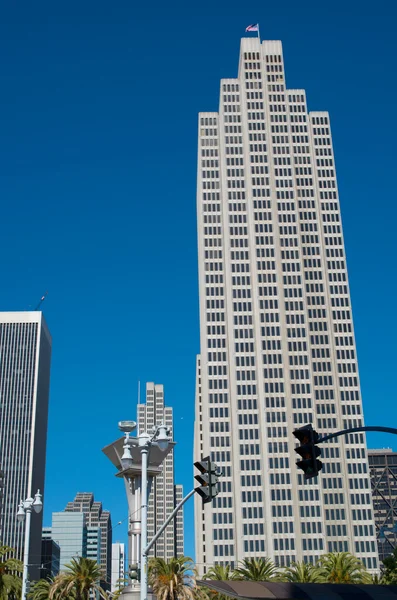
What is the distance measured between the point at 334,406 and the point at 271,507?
24.2 m

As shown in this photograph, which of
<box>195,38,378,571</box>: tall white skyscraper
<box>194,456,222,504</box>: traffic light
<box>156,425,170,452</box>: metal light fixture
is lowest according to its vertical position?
<box>194,456,222,504</box>: traffic light

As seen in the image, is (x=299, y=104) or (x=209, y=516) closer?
(x=209, y=516)

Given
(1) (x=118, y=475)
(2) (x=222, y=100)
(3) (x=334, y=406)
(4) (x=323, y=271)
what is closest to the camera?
(1) (x=118, y=475)

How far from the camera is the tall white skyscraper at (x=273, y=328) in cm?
14725

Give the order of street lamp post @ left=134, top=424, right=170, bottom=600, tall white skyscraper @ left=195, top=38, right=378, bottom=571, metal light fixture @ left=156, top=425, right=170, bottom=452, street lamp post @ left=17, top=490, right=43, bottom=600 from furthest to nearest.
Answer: tall white skyscraper @ left=195, top=38, right=378, bottom=571 < street lamp post @ left=17, top=490, right=43, bottom=600 < street lamp post @ left=134, top=424, right=170, bottom=600 < metal light fixture @ left=156, top=425, right=170, bottom=452

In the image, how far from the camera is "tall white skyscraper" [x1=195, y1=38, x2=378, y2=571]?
147m

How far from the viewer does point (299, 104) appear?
586 feet

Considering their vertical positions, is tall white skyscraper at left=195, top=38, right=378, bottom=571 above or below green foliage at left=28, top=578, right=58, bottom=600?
above

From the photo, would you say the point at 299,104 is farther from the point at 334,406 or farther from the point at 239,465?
the point at 239,465

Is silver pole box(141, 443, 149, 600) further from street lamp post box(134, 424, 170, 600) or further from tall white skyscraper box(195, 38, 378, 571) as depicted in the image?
tall white skyscraper box(195, 38, 378, 571)

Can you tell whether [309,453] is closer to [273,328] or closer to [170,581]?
[170,581]

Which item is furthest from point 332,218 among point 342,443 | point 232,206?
point 342,443

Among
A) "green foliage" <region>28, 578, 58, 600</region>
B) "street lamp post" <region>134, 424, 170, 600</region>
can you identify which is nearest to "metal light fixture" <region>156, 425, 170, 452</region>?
"street lamp post" <region>134, 424, 170, 600</region>

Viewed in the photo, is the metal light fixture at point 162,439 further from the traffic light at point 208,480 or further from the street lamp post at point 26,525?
the street lamp post at point 26,525
